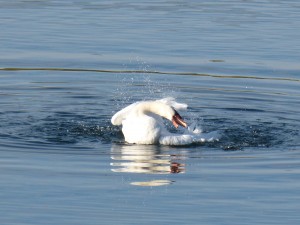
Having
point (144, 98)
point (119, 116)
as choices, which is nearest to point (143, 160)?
point (119, 116)

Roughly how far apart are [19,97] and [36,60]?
273cm

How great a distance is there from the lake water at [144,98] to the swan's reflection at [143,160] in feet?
0.05

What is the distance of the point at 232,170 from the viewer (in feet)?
41.3

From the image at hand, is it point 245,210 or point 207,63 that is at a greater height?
point 207,63

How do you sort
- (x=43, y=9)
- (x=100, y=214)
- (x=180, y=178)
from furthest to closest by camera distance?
(x=43, y=9), (x=180, y=178), (x=100, y=214)

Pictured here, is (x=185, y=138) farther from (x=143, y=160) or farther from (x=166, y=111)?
(x=143, y=160)

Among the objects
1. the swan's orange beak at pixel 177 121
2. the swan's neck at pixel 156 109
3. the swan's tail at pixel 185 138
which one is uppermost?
the swan's neck at pixel 156 109

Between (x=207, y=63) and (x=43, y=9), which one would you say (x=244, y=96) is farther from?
(x=43, y=9)

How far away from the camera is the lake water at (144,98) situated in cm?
→ 1105

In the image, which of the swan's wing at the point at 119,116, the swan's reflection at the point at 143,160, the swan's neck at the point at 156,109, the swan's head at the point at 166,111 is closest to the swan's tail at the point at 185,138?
the swan's reflection at the point at 143,160

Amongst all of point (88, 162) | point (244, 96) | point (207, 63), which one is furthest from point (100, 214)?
point (207, 63)

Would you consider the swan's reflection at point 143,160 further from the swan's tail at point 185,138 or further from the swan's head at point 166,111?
the swan's head at point 166,111

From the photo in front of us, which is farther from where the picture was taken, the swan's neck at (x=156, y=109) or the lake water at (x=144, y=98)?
the swan's neck at (x=156, y=109)

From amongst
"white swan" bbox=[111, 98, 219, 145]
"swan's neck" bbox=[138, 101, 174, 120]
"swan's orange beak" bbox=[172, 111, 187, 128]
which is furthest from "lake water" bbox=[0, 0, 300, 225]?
"swan's neck" bbox=[138, 101, 174, 120]
